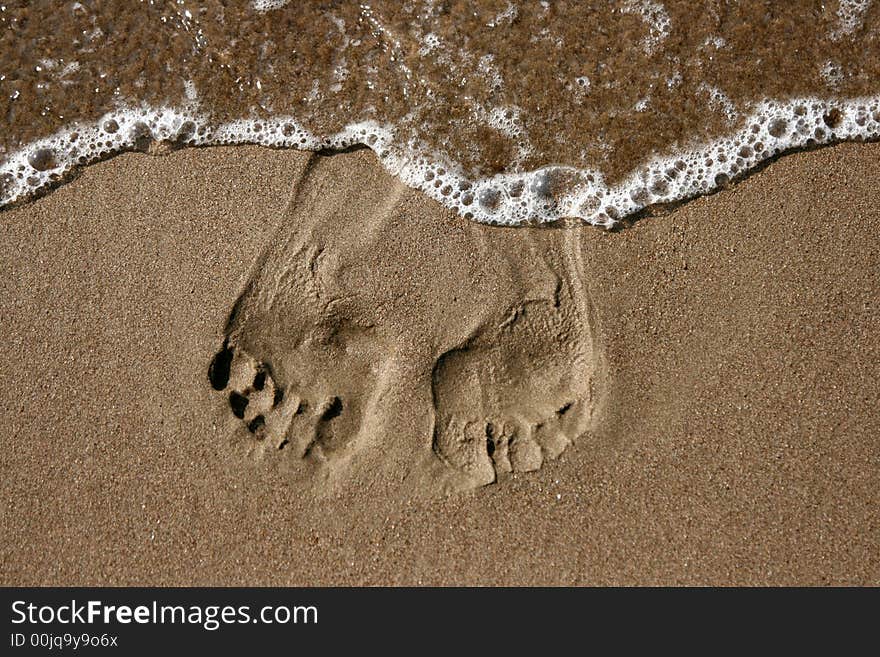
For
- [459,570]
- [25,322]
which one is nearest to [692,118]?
[459,570]

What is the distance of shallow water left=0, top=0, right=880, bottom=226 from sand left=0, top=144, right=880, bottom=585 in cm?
15

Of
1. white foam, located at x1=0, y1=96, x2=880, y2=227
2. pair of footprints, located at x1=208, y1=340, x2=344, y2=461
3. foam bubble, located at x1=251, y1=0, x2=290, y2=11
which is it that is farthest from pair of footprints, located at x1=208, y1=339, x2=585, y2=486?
foam bubble, located at x1=251, y1=0, x2=290, y2=11

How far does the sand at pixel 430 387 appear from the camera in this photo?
2.13 m

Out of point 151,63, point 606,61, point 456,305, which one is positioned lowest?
point 456,305

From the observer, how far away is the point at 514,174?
241 cm

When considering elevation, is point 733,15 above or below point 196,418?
above

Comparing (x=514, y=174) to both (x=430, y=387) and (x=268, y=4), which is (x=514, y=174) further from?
(x=268, y=4)

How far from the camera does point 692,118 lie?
7.89 feet

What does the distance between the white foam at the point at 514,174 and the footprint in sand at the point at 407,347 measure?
117mm

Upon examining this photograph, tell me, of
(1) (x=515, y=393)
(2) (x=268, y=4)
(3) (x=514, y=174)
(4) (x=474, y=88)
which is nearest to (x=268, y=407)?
(1) (x=515, y=393)

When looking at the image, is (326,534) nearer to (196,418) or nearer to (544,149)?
(196,418)

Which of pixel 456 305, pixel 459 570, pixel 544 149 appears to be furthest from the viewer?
pixel 544 149

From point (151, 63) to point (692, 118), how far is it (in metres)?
2.00

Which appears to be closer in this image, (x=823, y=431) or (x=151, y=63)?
(x=823, y=431)
